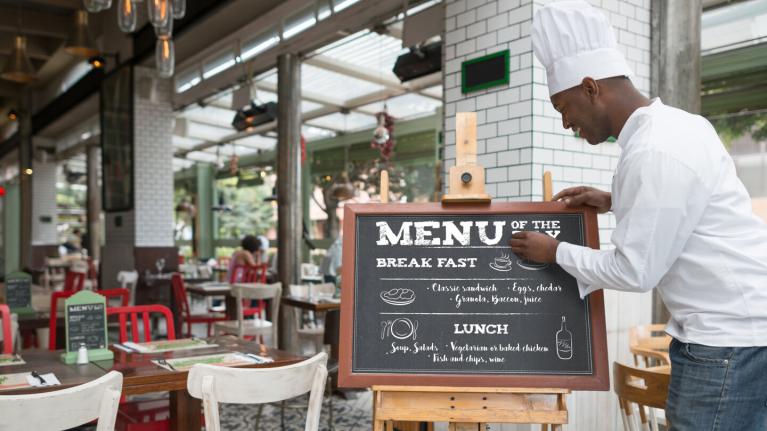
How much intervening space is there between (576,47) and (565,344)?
2.98ft

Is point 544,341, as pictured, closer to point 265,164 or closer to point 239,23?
point 239,23

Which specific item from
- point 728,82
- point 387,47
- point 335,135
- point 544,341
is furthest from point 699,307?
point 335,135

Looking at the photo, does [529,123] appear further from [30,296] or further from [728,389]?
[30,296]

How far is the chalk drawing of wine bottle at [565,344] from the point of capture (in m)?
1.94

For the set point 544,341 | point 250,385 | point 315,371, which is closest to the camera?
point 544,341

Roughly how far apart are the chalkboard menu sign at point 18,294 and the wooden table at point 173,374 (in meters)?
2.36

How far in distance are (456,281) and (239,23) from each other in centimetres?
710

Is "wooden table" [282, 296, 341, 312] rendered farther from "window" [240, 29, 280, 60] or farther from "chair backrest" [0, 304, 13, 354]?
"window" [240, 29, 280, 60]

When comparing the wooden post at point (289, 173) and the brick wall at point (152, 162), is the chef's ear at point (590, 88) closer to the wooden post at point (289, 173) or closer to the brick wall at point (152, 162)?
the wooden post at point (289, 173)

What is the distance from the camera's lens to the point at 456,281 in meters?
2.04

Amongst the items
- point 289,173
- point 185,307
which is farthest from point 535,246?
point 289,173

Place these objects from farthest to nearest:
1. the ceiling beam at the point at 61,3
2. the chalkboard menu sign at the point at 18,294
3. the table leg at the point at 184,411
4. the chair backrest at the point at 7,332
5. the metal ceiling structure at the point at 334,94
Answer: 1. the ceiling beam at the point at 61,3
2. the metal ceiling structure at the point at 334,94
3. the chalkboard menu sign at the point at 18,294
4. the chair backrest at the point at 7,332
5. the table leg at the point at 184,411

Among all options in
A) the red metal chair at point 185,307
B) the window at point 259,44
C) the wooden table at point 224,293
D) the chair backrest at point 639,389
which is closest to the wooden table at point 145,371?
the chair backrest at point 639,389

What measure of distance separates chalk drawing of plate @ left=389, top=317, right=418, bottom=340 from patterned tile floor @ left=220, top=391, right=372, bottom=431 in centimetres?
271
